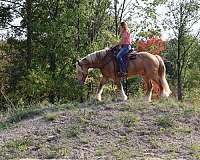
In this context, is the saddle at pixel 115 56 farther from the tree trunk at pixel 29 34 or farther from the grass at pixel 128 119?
the tree trunk at pixel 29 34

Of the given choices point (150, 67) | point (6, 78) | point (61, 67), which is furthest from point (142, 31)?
point (150, 67)

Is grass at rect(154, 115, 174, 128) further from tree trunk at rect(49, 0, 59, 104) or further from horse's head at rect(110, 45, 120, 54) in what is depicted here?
tree trunk at rect(49, 0, 59, 104)

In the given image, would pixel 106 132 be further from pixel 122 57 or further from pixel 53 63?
pixel 53 63

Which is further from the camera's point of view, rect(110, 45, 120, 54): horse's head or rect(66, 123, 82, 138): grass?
rect(110, 45, 120, 54): horse's head

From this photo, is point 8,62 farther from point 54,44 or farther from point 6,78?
point 54,44

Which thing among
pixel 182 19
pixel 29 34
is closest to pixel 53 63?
pixel 29 34

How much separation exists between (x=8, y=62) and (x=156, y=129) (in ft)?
80.3

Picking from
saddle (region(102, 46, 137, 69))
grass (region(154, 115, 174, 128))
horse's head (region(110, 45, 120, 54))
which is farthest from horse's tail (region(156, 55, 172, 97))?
grass (region(154, 115, 174, 128))

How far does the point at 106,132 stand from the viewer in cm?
1166

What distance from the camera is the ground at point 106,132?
34.1 feet

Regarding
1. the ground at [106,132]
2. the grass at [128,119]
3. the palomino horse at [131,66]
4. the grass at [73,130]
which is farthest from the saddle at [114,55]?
the grass at [73,130]

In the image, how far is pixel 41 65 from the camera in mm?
32219

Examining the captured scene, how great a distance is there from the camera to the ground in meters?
10.4

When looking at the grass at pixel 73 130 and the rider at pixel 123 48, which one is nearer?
the grass at pixel 73 130
